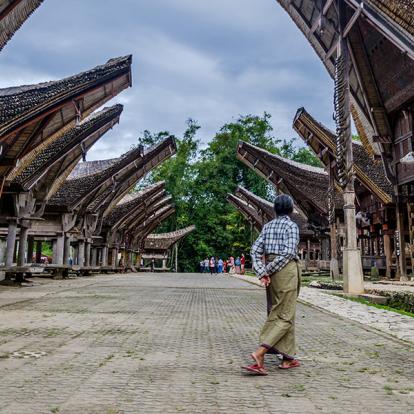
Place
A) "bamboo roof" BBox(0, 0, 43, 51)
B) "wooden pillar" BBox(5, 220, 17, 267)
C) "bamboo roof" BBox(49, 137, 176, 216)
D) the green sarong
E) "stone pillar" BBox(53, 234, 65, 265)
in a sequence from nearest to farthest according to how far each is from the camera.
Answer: the green sarong < "bamboo roof" BBox(0, 0, 43, 51) < "wooden pillar" BBox(5, 220, 17, 267) < "stone pillar" BBox(53, 234, 65, 265) < "bamboo roof" BBox(49, 137, 176, 216)

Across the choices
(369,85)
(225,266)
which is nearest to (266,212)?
(225,266)

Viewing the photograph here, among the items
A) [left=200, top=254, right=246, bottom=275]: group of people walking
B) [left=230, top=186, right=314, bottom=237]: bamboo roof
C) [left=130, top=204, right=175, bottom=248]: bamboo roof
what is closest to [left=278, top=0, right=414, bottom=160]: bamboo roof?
[left=230, top=186, right=314, bottom=237]: bamboo roof

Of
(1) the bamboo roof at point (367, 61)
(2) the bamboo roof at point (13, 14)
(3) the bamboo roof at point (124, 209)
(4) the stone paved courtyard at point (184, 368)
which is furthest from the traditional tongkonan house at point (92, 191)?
(4) the stone paved courtyard at point (184, 368)

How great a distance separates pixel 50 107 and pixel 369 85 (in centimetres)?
972

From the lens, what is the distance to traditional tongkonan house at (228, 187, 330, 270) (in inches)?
1246

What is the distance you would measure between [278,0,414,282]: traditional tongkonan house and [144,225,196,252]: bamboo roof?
3025 cm

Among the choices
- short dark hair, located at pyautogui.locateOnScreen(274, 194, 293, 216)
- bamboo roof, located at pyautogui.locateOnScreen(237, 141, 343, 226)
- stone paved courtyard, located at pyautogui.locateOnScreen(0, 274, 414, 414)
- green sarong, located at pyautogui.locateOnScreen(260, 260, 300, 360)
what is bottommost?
stone paved courtyard, located at pyautogui.locateOnScreen(0, 274, 414, 414)

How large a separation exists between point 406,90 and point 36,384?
13.2 m

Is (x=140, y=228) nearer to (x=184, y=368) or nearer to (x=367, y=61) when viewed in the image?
(x=367, y=61)

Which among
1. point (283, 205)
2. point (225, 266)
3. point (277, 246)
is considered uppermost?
point (225, 266)

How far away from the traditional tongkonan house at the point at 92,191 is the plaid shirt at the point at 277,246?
17040 mm

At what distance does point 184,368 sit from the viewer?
149 inches

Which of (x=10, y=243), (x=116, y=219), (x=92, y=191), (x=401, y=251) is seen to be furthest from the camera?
(x=116, y=219)

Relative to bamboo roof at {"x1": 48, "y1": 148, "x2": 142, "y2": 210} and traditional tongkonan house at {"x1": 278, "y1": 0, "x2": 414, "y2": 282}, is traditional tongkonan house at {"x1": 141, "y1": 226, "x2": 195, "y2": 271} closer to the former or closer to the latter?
bamboo roof at {"x1": 48, "y1": 148, "x2": 142, "y2": 210}
